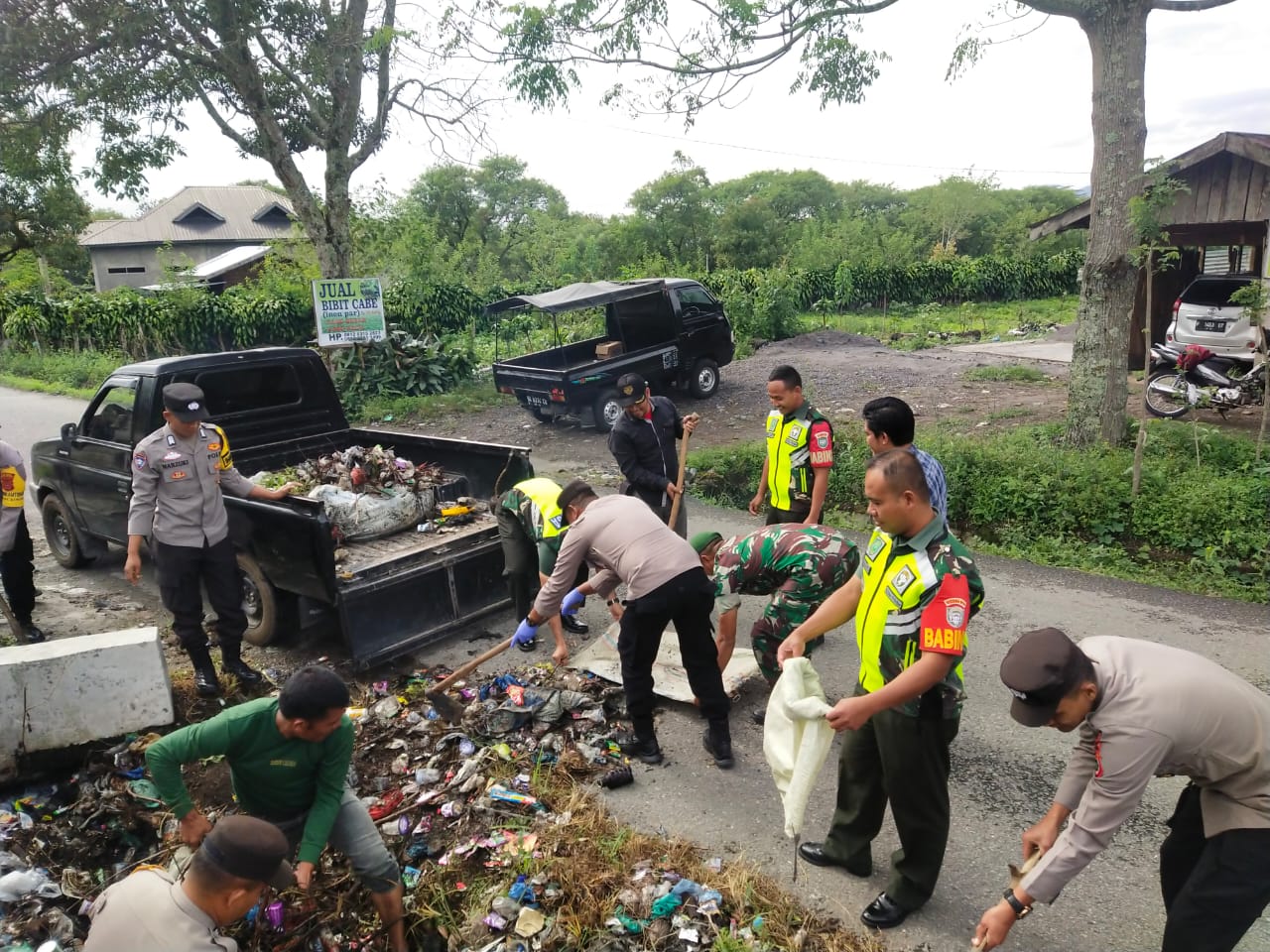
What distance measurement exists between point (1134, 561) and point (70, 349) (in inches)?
930

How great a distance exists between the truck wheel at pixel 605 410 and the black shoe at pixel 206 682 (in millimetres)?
7248

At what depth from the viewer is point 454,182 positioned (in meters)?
44.6

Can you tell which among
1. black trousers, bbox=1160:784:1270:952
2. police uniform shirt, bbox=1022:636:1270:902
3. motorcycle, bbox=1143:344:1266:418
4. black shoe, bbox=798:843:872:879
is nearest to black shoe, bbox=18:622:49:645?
black shoe, bbox=798:843:872:879

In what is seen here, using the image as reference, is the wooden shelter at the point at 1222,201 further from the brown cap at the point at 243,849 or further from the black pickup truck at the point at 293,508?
the brown cap at the point at 243,849

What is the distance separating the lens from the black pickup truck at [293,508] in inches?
195

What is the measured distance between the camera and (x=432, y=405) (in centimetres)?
1400

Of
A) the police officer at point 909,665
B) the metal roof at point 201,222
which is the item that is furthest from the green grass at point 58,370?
the metal roof at point 201,222

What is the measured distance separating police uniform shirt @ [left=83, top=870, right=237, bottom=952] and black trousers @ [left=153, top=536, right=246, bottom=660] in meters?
2.91

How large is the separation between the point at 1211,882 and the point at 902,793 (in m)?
0.88

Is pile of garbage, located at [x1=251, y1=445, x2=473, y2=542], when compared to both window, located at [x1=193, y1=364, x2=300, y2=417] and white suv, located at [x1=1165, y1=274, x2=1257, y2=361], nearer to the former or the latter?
window, located at [x1=193, y1=364, x2=300, y2=417]

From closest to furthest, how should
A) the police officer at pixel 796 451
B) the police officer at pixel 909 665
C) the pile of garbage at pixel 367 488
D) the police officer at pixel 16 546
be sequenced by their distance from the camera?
the police officer at pixel 909 665 < the police officer at pixel 796 451 < the police officer at pixel 16 546 < the pile of garbage at pixel 367 488

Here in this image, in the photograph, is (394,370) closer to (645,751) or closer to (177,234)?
(645,751)

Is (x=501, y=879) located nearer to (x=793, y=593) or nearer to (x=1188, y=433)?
(x=793, y=593)

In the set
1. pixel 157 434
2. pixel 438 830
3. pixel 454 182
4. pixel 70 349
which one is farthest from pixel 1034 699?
pixel 454 182
